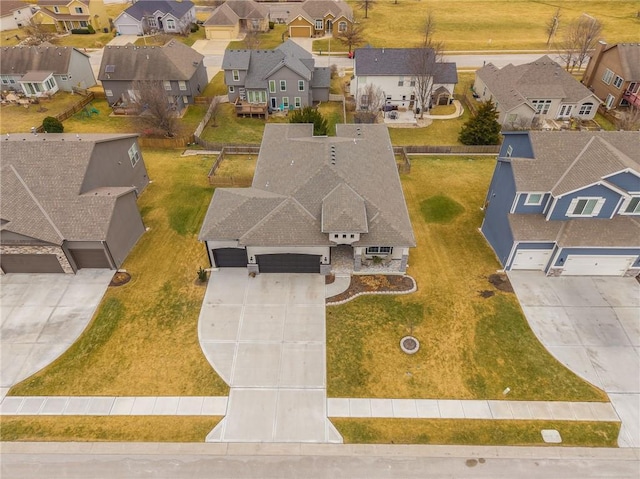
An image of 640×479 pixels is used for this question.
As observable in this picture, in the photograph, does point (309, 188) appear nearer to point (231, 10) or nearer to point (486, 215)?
point (486, 215)

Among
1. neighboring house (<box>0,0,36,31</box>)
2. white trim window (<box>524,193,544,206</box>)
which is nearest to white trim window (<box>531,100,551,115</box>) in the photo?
white trim window (<box>524,193,544,206</box>)

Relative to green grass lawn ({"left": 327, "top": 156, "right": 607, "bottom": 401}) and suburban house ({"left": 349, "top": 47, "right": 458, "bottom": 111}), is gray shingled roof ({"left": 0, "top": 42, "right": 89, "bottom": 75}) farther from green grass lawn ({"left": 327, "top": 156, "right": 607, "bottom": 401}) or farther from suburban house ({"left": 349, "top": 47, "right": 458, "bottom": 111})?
green grass lawn ({"left": 327, "top": 156, "right": 607, "bottom": 401})

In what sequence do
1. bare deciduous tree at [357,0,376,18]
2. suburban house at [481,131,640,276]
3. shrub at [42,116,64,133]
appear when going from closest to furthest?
suburban house at [481,131,640,276] → shrub at [42,116,64,133] → bare deciduous tree at [357,0,376,18]

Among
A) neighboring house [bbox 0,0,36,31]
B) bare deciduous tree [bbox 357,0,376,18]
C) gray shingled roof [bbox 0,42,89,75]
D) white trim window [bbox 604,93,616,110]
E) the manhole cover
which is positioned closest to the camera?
the manhole cover

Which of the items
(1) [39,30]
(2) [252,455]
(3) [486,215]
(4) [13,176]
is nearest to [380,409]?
(2) [252,455]

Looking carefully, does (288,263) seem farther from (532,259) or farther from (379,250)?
(532,259)

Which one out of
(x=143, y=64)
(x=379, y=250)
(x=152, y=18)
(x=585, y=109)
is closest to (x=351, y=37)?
(x=143, y=64)

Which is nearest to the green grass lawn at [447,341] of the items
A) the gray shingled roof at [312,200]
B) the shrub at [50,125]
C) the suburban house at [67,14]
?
the gray shingled roof at [312,200]
